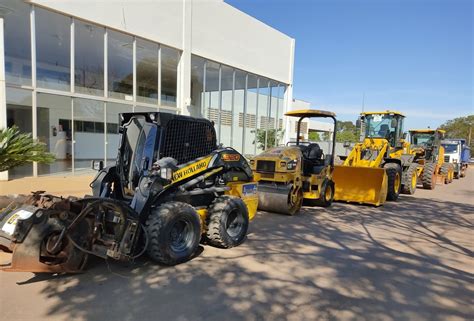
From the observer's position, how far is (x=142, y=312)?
142 inches

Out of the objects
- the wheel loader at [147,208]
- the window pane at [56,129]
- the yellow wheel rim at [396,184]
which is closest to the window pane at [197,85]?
the window pane at [56,129]

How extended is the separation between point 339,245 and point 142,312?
3854 mm

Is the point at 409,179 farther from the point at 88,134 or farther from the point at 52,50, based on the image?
the point at 52,50

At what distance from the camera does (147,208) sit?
4812 mm

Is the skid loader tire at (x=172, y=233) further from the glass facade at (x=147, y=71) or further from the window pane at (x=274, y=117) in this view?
the window pane at (x=274, y=117)

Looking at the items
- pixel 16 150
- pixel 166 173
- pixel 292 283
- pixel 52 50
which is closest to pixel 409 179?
pixel 292 283

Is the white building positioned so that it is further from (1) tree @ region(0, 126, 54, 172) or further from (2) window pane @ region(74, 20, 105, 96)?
(1) tree @ region(0, 126, 54, 172)

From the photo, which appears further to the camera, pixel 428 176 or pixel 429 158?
pixel 429 158

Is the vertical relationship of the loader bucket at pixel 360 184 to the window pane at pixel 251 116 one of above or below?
below

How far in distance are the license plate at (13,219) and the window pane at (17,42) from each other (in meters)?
7.88

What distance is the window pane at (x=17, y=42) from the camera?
35.4 ft

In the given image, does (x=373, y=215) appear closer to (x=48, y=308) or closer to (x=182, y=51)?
(x=48, y=308)

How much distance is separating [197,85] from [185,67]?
1424mm

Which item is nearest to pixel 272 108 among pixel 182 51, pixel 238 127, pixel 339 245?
pixel 238 127
